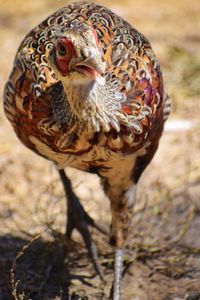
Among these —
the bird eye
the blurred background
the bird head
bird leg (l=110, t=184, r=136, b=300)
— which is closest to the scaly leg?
bird leg (l=110, t=184, r=136, b=300)

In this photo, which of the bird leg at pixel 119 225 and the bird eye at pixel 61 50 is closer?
the bird eye at pixel 61 50

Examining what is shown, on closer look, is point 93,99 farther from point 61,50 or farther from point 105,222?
point 105,222

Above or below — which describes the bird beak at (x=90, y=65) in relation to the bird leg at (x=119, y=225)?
below

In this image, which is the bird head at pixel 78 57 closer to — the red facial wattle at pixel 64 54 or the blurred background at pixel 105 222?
the red facial wattle at pixel 64 54

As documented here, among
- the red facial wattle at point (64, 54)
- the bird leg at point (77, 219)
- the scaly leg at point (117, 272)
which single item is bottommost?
the scaly leg at point (117, 272)

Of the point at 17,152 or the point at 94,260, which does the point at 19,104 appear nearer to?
the point at 94,260

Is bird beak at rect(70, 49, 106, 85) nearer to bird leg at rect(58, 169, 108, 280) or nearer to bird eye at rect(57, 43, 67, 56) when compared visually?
bird eye at rect(57, 43, 67, 56)

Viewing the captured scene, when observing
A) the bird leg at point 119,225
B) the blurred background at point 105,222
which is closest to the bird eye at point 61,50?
the blurred background at point 105,222

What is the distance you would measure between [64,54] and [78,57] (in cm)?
13

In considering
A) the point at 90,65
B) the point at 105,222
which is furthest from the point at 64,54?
the point at 105,222

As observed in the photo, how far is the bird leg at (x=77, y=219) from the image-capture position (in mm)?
5105

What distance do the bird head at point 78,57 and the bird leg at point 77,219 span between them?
1470mm

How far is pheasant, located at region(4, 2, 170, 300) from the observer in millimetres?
3764

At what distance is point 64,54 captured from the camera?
147 inches
